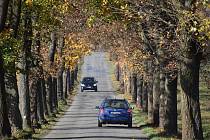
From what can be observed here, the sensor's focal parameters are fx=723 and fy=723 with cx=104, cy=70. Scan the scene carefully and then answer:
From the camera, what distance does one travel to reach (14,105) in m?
31.6

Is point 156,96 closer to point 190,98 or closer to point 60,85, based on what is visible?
point 190,98

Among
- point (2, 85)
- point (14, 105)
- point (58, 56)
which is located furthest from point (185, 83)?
point (58, 56)

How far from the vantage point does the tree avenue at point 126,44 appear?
21.5 metres

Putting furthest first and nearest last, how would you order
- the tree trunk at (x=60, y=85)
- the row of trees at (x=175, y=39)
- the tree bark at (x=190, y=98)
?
1. the tree trunk at (x=60, y=85)
2. the tree bark at (x=190, y=98)
3. the row of trees at (x=175, y=39)

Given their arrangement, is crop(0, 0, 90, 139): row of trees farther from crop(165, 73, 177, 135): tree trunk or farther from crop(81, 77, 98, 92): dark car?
crop(81, 77, 98, 92): dark car

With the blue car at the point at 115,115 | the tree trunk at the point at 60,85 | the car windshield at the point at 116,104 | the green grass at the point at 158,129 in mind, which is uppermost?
the tree trunk at the point at 60,85

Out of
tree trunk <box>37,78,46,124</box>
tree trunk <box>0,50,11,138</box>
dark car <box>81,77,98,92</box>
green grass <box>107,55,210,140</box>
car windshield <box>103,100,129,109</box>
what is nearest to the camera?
tree trunk <box>0,50,11,138</box>

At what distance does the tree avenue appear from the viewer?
21.5 metres

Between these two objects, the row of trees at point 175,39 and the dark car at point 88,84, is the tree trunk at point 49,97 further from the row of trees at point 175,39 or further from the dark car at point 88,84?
the dark car at point 88,84

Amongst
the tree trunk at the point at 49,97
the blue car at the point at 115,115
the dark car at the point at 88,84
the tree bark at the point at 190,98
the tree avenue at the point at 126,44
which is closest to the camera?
the tree avenue at the point at 126,44

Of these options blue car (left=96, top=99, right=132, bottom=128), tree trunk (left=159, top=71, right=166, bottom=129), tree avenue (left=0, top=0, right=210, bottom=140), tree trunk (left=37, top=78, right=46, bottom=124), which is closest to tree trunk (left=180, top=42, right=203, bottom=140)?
tree avenue (left=0, top=0, right=210, bottom=140)

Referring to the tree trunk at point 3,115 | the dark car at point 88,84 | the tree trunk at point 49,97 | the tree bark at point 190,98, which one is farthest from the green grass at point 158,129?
the dark car at point 88,84

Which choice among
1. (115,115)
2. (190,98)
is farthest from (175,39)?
(115,115)

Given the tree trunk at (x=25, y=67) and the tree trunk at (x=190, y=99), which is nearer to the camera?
the tree trunk at (x=190, y=99)
